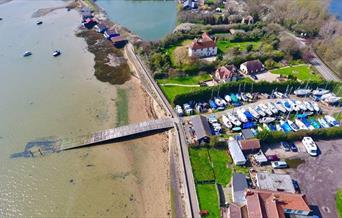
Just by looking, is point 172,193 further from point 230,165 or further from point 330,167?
point 330,167

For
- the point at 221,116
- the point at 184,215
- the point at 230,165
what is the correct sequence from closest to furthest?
the point at 184,215, the point at 230,165, the point at 221,116

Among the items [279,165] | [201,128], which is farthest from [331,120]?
[201,128]

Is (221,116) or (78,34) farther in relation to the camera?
(78,34)

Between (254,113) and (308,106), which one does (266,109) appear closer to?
(254,113)

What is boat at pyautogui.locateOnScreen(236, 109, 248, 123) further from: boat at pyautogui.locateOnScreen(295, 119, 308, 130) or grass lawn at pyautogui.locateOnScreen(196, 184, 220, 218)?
grass lawn at pyautogui.locateOnScreen(196, 184, 220, 218)

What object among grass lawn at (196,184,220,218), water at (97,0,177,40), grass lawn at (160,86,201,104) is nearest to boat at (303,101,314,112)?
grass lawn at (160,86,201,104)

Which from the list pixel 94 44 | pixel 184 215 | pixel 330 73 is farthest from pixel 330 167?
pixel 94 44

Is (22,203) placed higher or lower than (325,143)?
lower

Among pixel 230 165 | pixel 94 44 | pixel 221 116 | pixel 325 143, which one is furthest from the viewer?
pixel 94 44
